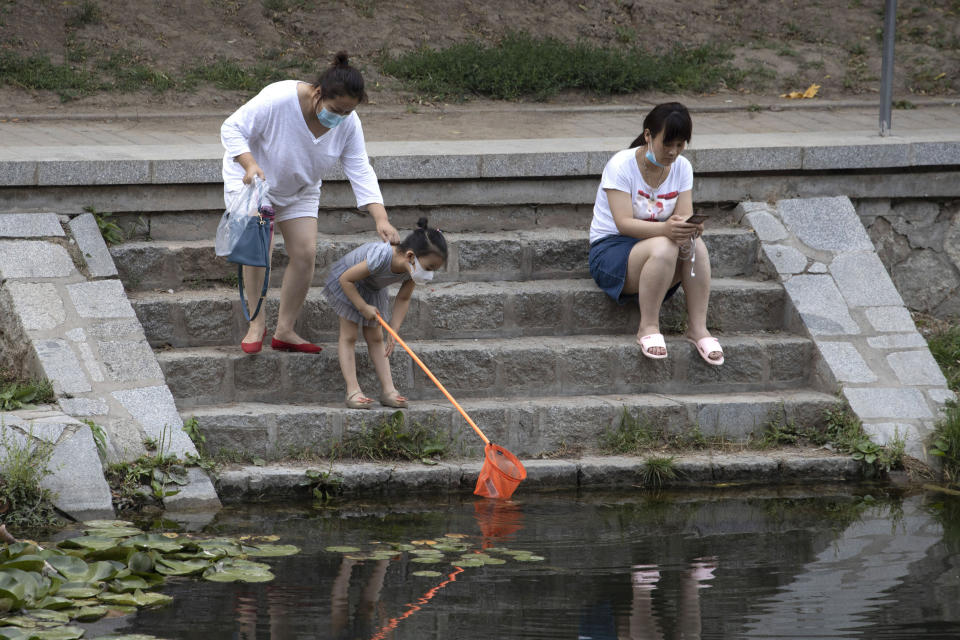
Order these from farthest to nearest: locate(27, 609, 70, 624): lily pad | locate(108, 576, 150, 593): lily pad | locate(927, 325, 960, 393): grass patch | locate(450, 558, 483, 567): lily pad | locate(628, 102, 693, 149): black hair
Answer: locate(927, 325, 960, 393): grass patch < locate(628, 102, 693, 149): black hair < locate(450, 558, 483, 567): lily pad < locate(108, 576, 150, 593): lily pad < locate(27, 609, 70, 624): lily pad

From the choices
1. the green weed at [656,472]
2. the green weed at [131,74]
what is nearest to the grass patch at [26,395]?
the green weed at [656,472]

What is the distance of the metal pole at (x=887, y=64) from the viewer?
271 inches

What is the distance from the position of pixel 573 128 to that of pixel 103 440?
4556 mm

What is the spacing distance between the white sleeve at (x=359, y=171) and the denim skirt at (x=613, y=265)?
1212mm

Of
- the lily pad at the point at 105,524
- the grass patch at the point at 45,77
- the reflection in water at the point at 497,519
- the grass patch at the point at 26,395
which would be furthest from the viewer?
the grass patch at the point at 45,77

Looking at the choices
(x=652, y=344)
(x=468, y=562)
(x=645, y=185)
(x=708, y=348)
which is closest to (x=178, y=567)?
(x=468, y=562)

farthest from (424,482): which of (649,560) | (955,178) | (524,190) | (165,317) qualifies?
(955,178)

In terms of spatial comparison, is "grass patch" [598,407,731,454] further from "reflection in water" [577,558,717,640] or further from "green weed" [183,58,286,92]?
"green weed" [183,58,286,92]

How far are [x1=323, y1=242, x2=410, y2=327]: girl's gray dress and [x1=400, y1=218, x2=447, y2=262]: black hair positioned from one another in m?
0.14

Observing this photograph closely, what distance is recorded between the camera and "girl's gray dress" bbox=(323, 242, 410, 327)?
501 cm

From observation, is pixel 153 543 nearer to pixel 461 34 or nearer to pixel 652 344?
pixel 652 344

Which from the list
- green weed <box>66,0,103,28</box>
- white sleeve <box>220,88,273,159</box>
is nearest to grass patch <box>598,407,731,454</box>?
white sleeve <box>220,88,273,159</box>

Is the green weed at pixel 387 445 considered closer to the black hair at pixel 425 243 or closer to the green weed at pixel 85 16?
the black hair at pixel 425 243

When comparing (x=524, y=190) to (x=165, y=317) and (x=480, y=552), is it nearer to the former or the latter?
(x=165, y=317)
